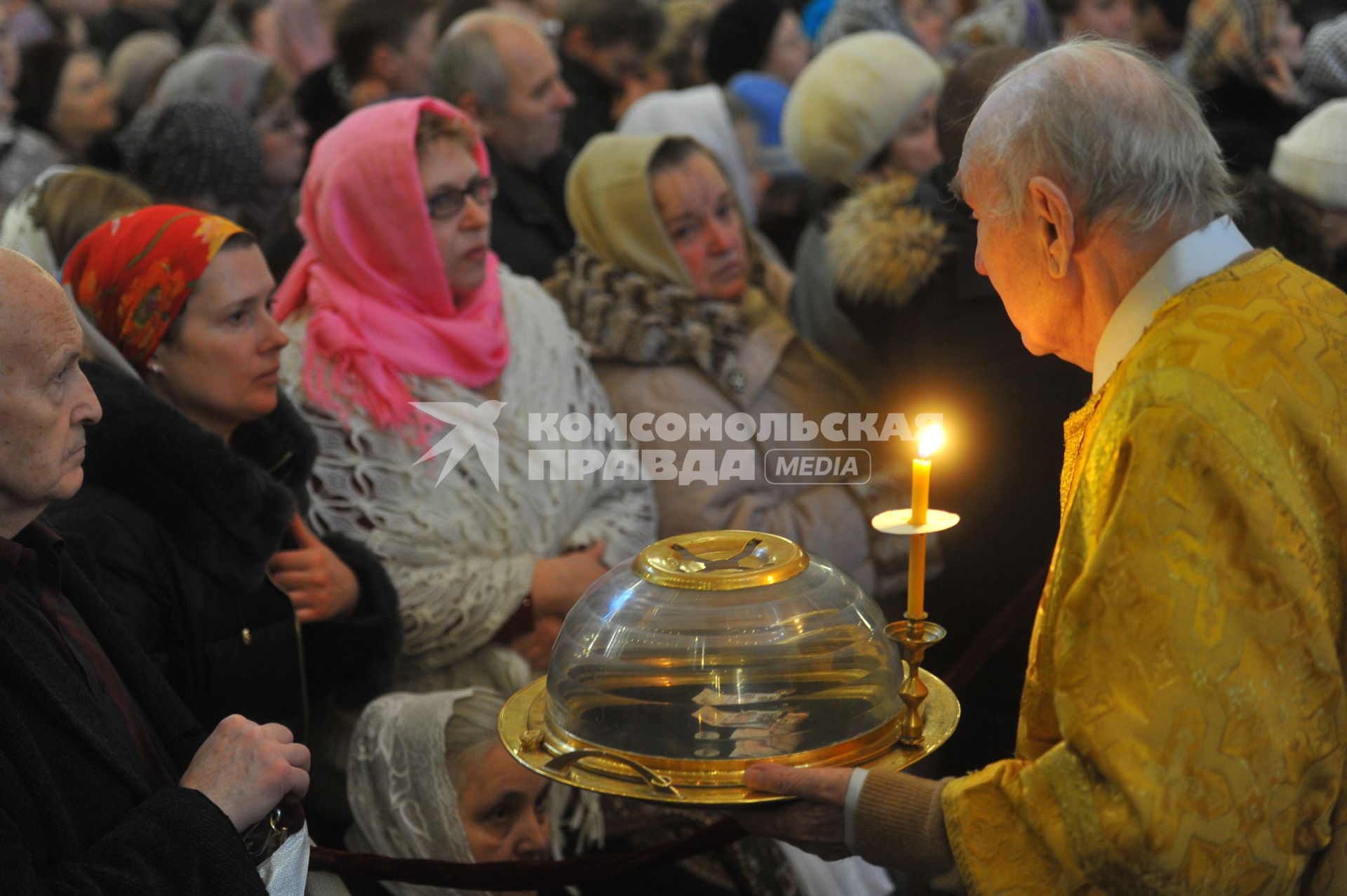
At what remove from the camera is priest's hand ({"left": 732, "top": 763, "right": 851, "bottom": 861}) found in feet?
5.80

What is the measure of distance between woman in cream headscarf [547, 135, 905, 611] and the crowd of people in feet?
0.04

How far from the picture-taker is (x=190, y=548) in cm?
249

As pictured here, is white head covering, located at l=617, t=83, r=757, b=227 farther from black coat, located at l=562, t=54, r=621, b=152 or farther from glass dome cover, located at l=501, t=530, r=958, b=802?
glass dome cover, located at l=501, t=530, r=958, b=802

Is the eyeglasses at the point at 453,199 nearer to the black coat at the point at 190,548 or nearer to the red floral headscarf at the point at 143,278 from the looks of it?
the red floral headscarf at the point at 143,278

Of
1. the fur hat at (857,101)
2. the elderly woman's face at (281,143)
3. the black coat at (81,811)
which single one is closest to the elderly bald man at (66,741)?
the black coat at (81,811)

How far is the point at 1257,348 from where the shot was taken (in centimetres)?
166

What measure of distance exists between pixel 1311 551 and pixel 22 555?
1642 millimetres

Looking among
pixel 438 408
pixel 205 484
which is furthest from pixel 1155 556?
pixel 438 408

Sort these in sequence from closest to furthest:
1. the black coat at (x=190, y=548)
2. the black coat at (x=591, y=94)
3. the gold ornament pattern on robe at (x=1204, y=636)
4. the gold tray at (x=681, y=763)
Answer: the gold ornament pattern on robe at (x=1204, y=636) < the gold tray at (x=681, y=763) < the black coat at (x=190, y=548) < the black coat at (x=591, y=94)

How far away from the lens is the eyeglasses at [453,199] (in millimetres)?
3312

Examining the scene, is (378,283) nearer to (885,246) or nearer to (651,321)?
(651,321)

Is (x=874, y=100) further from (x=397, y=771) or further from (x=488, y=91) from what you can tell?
(x=397, y=771)

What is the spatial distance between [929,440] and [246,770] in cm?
107

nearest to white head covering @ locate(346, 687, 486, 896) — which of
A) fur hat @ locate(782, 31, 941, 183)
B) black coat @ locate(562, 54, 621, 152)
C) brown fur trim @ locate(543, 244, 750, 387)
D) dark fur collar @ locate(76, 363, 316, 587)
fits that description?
dark fur collar @ locate(76, 363, 316, 587)
